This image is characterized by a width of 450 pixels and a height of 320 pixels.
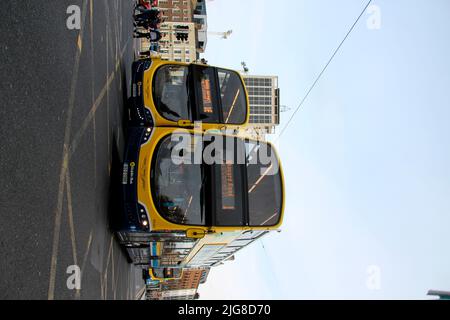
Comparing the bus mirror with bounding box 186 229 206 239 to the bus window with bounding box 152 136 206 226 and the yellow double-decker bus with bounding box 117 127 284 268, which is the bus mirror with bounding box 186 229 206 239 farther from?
the bus window with bounding box 152 136 206 226

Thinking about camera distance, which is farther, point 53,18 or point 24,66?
point 53,18

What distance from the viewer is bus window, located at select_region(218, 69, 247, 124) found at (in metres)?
10.1

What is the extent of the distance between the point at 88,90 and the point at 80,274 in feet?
10.3

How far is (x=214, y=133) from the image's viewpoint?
8695mm

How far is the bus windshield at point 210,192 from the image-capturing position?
7965mm

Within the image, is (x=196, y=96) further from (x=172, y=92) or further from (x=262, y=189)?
(x=262, y=189)

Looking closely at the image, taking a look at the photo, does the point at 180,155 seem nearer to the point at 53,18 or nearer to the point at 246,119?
the point at 246,119

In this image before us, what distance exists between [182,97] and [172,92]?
314 mm

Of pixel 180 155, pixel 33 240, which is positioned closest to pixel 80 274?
pixel 33 240

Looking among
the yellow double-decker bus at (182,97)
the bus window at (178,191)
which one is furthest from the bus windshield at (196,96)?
the bus window at (178,191)

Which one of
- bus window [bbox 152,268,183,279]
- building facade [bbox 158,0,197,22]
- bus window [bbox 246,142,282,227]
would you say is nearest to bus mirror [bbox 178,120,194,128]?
bus window [bbox 246,142,282,227]

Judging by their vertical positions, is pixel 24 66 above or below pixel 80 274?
above

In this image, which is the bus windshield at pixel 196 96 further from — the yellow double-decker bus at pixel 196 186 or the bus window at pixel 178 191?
the bus window at pixel 178 191

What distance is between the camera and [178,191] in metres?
8.02
